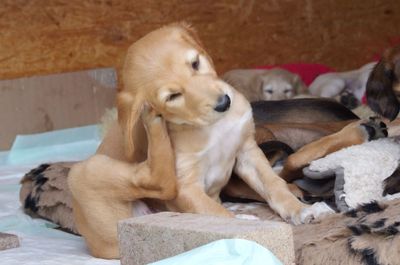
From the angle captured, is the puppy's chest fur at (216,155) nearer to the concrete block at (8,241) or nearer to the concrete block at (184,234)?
the concrete block at (184,234)

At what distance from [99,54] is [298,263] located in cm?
402

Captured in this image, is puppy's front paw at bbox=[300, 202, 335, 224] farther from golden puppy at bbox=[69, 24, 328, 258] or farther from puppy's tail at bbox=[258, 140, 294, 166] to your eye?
puppy's tail at bbox=[258, 140, 294, 166]

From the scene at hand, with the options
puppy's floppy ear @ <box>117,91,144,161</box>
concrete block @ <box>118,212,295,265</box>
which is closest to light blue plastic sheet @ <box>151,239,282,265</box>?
concrete block @ <box>118,212,295,265</box>

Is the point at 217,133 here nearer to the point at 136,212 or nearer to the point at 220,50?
the point at 136,212

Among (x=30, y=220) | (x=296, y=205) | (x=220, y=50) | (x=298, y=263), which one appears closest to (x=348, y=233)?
(x=298, y=263)

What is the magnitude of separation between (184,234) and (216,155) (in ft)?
2.65

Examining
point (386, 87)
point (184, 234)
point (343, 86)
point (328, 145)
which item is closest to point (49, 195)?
point (328, 145)

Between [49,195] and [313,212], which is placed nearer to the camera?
[313,212]

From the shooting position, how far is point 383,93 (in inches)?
128

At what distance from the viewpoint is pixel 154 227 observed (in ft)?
7.79

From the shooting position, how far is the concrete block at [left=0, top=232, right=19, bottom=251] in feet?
11.3

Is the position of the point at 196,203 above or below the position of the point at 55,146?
above

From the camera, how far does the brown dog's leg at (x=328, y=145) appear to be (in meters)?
3.33

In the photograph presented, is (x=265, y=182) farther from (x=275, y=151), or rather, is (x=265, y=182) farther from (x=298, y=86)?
(x=298, y=86)
